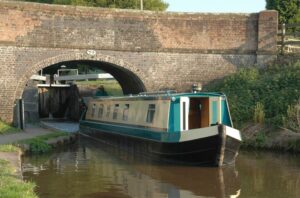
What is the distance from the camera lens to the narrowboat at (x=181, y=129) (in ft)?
35.1

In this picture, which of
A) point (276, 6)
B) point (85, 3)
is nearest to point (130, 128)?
point (276, 6)

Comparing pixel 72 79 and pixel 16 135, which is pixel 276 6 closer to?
pixel 72 79

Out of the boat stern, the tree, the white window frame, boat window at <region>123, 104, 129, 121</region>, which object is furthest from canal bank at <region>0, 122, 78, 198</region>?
the tree

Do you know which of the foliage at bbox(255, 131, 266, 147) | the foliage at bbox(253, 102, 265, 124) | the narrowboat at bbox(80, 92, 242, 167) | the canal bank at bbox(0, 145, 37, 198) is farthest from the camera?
the foliage at bbox(253, 102, 265, 124)

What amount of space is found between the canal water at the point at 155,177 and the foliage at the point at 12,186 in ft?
2.16

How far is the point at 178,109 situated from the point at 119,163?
6.43ft

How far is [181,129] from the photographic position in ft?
37.6

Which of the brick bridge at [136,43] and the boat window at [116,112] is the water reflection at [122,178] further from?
the brick bridge at [136,43]

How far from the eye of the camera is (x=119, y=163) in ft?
39.4

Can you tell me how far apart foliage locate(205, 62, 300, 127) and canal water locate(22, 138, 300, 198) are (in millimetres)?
2021

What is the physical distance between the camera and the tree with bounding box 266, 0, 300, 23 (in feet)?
Result: 91.2

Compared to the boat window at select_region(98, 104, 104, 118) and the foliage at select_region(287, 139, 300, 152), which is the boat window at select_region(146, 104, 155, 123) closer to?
the foliage at select_region(287, 139, 300, 152)

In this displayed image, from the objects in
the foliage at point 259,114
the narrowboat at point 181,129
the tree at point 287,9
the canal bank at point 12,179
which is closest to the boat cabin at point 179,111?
the narrowboat at point 181,129

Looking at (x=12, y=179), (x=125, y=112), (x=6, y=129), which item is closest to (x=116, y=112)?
(x=125, y=112)
